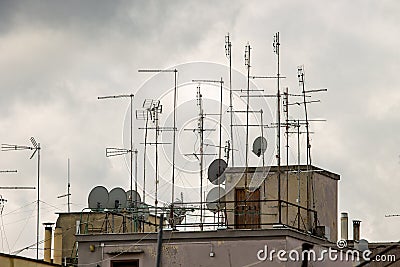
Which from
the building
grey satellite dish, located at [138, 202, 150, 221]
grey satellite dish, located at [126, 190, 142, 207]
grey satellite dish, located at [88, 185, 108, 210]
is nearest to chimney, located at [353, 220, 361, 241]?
the building

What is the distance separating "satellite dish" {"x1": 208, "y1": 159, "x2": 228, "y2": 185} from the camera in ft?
139

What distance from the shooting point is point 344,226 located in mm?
46781

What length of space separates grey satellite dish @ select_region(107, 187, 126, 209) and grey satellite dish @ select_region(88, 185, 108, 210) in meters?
0.16

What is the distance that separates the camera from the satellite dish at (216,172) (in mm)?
42344

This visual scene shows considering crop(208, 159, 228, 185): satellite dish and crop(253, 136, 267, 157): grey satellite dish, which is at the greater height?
crop(253, 136, 267, 157): grey satellite dish

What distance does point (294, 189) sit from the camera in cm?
4688

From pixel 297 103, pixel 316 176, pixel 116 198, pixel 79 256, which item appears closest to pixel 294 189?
pixel 316 176

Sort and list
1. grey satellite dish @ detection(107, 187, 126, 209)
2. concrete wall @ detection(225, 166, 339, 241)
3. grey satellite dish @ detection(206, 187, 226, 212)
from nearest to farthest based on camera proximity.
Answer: grey satellite dish @ detection(206, 187, 226, 212), grey satellite dish @ detection(107, 187, 126, 209), concrete wall @ detection(225, 166, 339, 241)

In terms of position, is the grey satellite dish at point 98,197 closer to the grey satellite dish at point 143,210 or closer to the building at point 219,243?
the grey satellite dish at point 143,210

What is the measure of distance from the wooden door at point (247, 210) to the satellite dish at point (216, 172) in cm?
113

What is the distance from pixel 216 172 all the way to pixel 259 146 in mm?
2142

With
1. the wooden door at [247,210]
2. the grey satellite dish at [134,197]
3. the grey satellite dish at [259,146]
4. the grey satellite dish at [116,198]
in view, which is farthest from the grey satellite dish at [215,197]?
the grey satellite dish at [116,198]

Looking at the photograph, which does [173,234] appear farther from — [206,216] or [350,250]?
[350,250]

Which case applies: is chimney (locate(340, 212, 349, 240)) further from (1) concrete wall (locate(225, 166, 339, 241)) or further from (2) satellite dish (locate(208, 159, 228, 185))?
(2) satellite dish (locate(208, 159, 228, 185))
